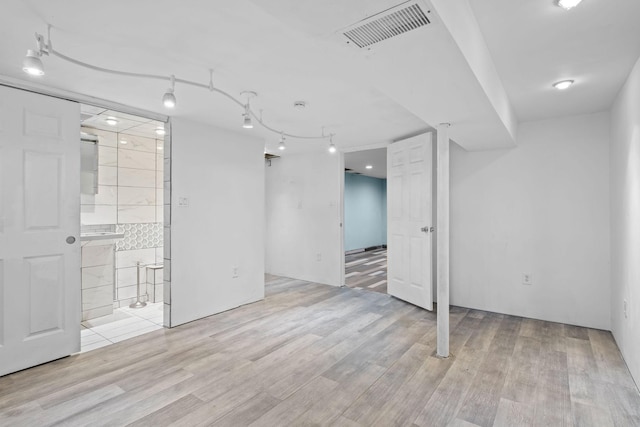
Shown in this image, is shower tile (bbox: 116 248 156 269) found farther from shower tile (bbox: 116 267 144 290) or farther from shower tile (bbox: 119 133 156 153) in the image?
shower tile (bbox: 119 133 156 153)

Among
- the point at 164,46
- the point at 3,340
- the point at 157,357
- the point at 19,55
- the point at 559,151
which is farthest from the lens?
the point at 559,151

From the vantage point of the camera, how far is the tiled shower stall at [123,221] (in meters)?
3.79

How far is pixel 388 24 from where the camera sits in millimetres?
1342

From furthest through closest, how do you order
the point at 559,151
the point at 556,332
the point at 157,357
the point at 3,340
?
the point at 559,151 → the point at 556,332 → the point at 157,357 → the point at 3,340

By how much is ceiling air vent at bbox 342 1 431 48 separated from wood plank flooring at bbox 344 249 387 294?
153 inches

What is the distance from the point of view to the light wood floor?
1948 mm

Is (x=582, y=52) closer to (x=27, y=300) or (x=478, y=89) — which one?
(x=478, y=89)

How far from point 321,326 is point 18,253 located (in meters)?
2.61

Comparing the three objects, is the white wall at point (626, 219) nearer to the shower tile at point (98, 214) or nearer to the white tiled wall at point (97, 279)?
the white tiled wall at point (97, 279)

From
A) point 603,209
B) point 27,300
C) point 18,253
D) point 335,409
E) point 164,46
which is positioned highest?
point 164,46

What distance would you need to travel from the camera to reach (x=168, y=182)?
11.3ft

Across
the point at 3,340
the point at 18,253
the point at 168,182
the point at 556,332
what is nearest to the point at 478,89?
the point at 556,332

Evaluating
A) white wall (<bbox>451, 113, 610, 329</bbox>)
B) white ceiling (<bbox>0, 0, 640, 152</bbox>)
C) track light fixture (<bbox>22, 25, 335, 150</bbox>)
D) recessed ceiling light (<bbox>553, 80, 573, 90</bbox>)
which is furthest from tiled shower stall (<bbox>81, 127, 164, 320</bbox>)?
recessed ceiling light (<bbox>553, 80, 573, 90</bbox>)

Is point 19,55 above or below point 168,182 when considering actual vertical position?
above
